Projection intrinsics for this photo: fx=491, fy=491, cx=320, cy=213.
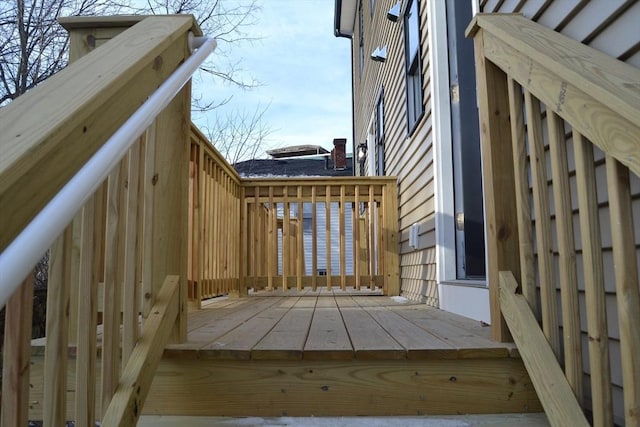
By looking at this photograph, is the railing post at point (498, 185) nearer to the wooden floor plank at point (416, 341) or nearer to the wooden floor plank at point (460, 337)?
the wooden floor plank at point (460, 337)

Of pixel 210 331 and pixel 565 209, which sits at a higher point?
pixel 565 209

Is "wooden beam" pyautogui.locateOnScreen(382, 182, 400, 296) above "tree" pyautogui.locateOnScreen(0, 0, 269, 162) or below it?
below

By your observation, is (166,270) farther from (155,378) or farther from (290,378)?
(290,378)

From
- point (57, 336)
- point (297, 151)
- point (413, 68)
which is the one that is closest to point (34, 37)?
point (413, 68)

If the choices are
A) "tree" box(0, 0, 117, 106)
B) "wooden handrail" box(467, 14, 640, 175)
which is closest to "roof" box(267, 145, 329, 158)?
"tree" box(0, 0, 117, 106)

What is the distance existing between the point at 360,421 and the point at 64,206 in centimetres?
115

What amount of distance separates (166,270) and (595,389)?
1357 millimetres

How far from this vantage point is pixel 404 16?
180 inches

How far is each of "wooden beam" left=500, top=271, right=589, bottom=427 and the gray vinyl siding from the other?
0.17 meters

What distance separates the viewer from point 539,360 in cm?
147

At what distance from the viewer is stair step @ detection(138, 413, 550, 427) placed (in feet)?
5.03

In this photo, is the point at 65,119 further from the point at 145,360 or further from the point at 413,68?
the point at 413,68

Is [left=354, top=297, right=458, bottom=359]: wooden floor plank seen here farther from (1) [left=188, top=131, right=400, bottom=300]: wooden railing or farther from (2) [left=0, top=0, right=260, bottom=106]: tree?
(2) [left=0, top=0, right=260, bottom=106]: tree

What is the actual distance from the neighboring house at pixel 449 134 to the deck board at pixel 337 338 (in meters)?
0.35
